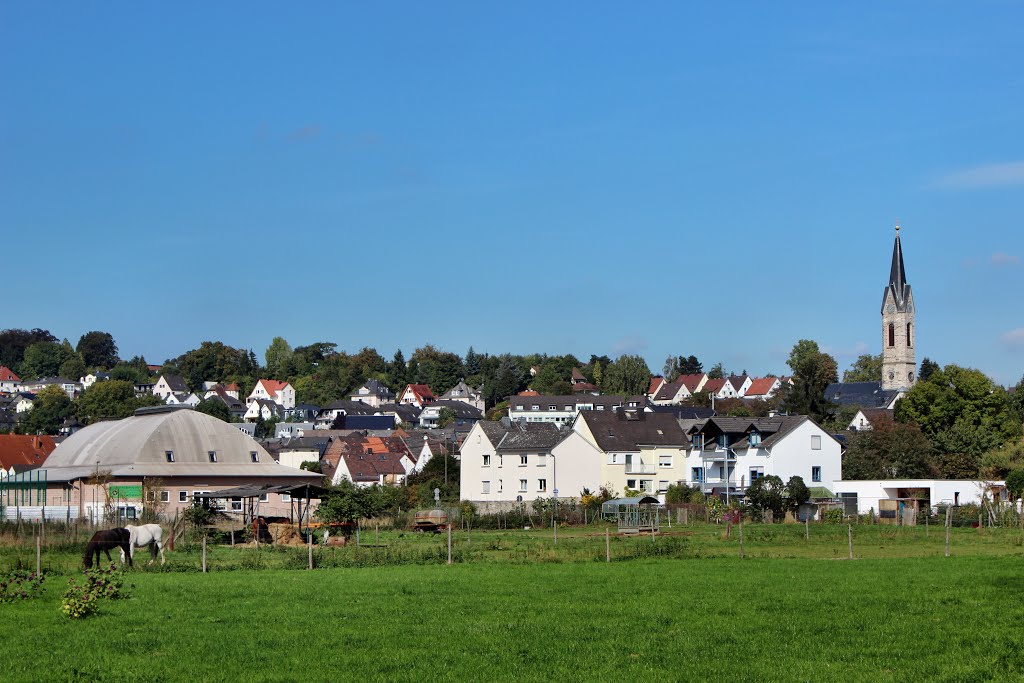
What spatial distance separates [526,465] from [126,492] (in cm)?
2909

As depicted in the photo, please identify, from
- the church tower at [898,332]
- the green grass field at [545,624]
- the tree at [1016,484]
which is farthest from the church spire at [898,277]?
the green grass field at [545,624]

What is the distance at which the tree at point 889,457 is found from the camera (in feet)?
274

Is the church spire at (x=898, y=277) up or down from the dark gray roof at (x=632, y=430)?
up

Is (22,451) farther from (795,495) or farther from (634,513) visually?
(795,495)

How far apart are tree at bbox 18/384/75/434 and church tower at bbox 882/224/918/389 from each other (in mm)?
118977

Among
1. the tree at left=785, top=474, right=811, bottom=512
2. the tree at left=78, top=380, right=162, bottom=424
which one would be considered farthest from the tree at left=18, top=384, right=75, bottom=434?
the tree at left=785, top=474, right=811, bottom=512

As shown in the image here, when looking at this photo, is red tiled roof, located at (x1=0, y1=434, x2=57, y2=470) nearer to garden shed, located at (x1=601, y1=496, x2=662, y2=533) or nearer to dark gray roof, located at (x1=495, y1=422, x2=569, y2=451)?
dark gray roof, located at (x1=495, y1=422, x2=569, y2=451)

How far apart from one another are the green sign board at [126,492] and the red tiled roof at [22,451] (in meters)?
43.1

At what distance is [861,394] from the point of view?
174125 millimetres

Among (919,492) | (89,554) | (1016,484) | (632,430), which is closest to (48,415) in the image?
(632,430)

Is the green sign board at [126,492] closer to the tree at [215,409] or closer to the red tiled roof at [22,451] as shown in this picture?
the red tiled roof at [22,451]

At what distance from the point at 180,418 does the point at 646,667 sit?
67.1 m

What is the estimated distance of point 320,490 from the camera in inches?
2066

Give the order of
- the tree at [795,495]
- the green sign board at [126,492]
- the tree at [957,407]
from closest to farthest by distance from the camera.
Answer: the tree at [795,495]
the green sign board at [126,492]
the tree at [957,407]
